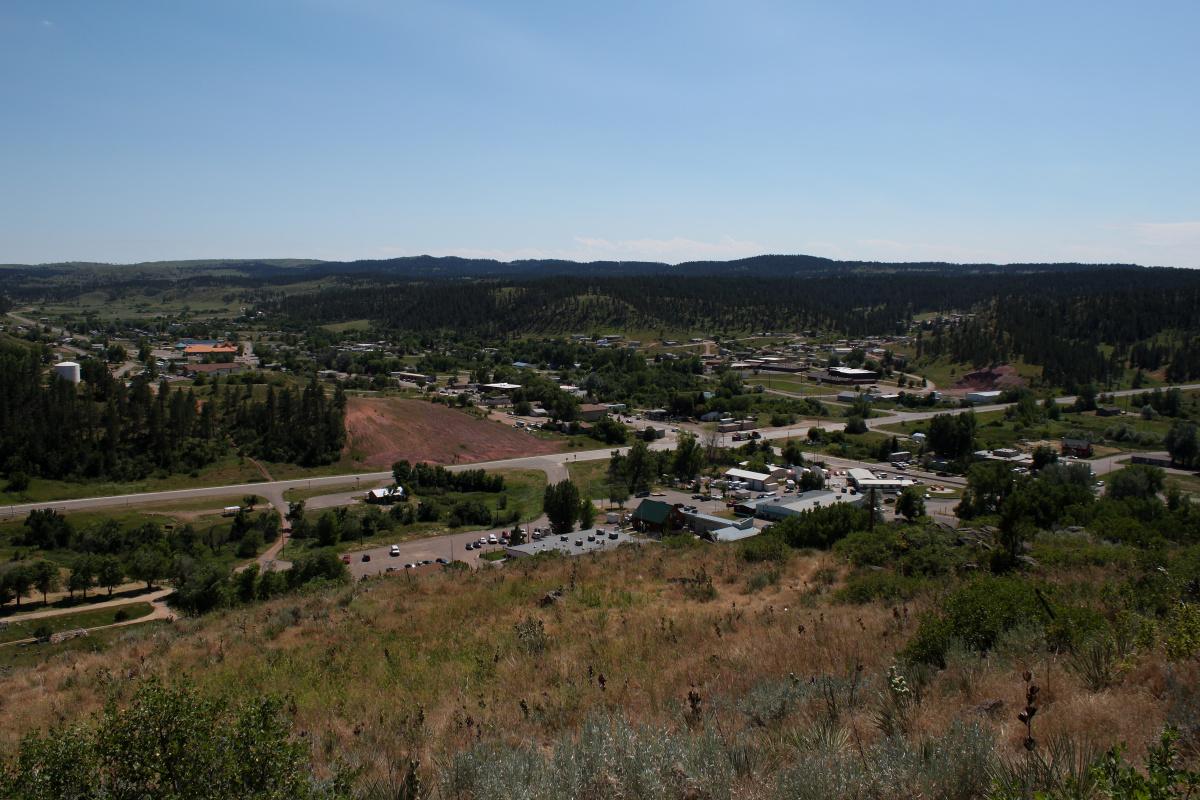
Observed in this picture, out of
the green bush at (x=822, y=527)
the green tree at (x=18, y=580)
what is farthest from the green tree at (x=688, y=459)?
the green tree at (x=18, y=580)

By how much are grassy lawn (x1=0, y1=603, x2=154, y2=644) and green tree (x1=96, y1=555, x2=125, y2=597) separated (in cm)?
175

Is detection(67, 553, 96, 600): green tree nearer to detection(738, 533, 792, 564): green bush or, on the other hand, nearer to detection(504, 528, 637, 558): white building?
detection(504, 528, 637, 558): white building

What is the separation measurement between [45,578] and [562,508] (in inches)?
974

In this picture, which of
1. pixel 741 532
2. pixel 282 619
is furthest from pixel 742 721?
pixel 741 532

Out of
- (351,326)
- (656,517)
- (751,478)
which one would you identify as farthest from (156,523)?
(351,326)

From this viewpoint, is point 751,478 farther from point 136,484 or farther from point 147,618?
point 136,484

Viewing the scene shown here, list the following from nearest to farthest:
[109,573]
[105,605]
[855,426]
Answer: [105,605]
[109,573]
[855,426]

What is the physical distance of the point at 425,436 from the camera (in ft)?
207

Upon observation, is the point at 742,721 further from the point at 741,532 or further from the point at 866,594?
the point at 741,532

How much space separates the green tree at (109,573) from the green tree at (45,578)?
5.91 feet

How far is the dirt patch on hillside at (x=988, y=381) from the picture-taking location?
99312mm

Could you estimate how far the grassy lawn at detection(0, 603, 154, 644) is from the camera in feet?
84.7

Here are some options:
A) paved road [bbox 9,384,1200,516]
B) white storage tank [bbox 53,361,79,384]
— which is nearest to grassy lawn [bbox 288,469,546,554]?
paved road [bbox 9,384,1200,516]

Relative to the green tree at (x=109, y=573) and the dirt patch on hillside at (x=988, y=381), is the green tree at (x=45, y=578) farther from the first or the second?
the dirt patch on hillside at (x=988, y=381)
